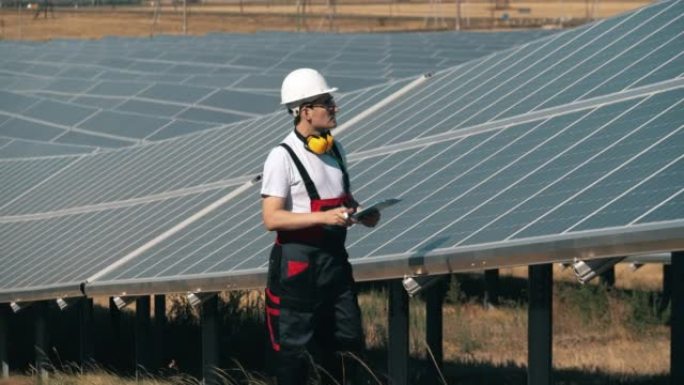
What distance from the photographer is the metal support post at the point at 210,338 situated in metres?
13.3

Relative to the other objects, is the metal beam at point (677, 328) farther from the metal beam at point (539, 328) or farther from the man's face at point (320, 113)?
the man's face at point (320, 113)

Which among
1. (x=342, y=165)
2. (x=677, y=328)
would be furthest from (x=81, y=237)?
(x=342, y=165)

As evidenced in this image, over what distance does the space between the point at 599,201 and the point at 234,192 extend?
6.24 metres

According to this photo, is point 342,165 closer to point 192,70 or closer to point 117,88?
point 117,88

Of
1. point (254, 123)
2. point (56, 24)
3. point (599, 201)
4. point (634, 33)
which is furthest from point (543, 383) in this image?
point (56, 24)

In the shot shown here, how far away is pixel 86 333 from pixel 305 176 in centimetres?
798

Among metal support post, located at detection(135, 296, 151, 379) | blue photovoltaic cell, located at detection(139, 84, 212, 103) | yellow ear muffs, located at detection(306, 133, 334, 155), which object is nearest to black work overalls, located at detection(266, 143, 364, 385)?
yellow ear muffs, located at detection(306, 133, 334, 155)

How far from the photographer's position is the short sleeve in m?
8.52

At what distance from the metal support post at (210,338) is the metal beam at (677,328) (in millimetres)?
3700

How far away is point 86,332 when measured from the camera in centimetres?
1605

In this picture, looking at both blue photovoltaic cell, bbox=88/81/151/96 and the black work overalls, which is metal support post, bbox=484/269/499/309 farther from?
the black work overalls

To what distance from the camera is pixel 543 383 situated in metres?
10.8

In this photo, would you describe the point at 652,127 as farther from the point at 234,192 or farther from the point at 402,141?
the point at 234,192

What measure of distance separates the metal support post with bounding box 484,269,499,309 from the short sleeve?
52.0 ft
